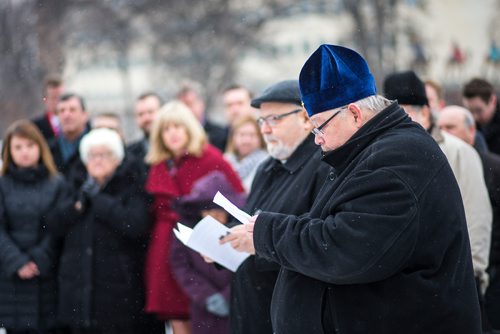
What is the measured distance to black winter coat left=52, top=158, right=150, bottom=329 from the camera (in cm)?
678

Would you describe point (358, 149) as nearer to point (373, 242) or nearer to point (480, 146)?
point (373, 242)

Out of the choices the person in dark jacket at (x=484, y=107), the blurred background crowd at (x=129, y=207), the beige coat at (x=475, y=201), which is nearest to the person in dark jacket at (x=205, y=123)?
the blurred background crowd at (x=129, y=207)

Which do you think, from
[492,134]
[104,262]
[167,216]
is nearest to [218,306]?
[167,216]

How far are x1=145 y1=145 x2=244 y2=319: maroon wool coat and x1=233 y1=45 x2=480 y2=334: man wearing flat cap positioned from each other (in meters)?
3.02

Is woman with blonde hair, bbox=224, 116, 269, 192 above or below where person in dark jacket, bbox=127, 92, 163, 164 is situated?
below

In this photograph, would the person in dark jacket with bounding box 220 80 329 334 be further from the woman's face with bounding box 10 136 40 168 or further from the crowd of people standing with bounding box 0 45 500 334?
the woman's face with bounding box 10 136 40 168

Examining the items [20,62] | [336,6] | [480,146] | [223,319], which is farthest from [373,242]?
[336,6]

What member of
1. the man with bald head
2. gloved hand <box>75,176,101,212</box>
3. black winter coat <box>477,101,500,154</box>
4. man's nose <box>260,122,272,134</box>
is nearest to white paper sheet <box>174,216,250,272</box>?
man's nose <box>260,122,272,134</box>

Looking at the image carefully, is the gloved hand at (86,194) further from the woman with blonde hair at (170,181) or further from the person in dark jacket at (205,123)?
the person in dark jacket at (205,123)

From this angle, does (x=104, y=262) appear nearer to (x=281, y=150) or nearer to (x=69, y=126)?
(x=69, y=126)

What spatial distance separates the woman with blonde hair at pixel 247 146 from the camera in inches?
301

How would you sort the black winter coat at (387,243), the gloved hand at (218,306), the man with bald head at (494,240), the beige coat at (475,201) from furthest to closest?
the gloved hand at (218,306), the man with bald head at (494,240), the beige coat at (475,201), the black winter coat at (387,243)

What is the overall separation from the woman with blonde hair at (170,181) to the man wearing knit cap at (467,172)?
175 centimetres

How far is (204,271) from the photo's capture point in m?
6.38
